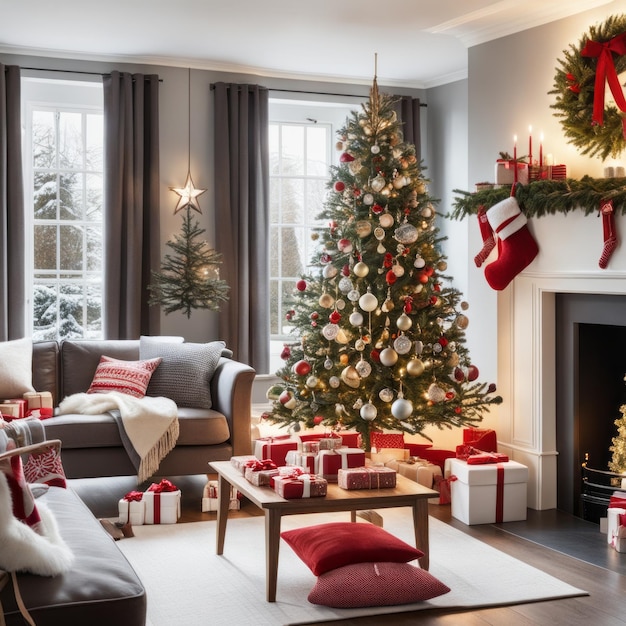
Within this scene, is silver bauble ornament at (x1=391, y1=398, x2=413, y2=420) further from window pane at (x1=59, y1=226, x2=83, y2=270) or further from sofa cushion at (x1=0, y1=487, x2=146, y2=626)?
window pane at (x1=59, y1=226, x2=83, y2=270)

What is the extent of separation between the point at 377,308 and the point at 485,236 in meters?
0.99

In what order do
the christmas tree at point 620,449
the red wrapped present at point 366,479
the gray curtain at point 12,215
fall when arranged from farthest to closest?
1. the gray curtain at point 12,215
2. the christmas tree at point 620,449
3. the red wrapped present at point 366,479

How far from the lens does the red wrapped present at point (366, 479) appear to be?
3.71 meters

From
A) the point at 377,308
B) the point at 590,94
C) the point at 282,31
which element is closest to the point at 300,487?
the point at 377,308

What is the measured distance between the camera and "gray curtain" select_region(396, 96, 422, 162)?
717cm

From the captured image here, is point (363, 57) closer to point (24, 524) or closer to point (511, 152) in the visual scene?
point (511, 152)

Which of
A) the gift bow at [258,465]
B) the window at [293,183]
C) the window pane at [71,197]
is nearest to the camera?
the gift bow at [258,465]

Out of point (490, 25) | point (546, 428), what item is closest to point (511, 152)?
point (490, 25)

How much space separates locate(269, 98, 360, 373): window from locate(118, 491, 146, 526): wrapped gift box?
258 centimetres

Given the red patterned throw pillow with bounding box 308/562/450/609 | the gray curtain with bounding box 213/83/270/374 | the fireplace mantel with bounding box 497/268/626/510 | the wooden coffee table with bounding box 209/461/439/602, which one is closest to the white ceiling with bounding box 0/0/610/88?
the gray curtain with bounding box 213/83/270/374

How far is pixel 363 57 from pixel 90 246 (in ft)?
7.89

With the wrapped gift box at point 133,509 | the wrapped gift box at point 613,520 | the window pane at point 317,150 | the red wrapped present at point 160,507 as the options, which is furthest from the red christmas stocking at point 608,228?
the window pane at point 317,150

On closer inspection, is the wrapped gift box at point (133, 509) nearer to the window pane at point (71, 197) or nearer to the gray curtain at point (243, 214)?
the gray curtain at point (243, 214)

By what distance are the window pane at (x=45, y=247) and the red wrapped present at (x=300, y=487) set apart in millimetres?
3624
